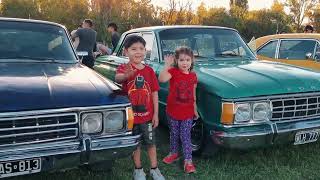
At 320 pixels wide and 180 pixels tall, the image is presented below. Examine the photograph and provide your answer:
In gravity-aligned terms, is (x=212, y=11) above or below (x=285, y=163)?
above

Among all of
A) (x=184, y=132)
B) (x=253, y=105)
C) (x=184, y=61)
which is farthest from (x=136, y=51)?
(x=253, y=105)

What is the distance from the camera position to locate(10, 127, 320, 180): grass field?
457cm

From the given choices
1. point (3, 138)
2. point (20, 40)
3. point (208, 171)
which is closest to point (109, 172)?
point (208, 171)

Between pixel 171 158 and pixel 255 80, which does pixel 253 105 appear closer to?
pixel 255 80

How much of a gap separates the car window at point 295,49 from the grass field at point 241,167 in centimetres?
294

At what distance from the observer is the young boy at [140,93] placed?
4.27 meters

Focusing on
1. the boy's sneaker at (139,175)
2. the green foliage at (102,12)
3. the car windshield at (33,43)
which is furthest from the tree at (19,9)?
the boy's sneaker at (139,175)

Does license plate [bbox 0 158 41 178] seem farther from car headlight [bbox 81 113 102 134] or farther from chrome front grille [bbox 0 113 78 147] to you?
car headlight [bbox 81 113 102 134]

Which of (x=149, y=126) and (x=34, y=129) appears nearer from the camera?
(x=34, y=129)

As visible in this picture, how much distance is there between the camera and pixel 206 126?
474 cm

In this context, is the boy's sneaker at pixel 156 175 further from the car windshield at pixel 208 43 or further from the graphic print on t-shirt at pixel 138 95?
the car windshield at pixel 208 43

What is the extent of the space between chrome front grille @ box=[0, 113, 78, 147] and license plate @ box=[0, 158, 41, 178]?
0.52 ft

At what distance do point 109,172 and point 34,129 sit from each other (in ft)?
4.50

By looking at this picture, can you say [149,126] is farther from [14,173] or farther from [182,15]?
[182,15]
